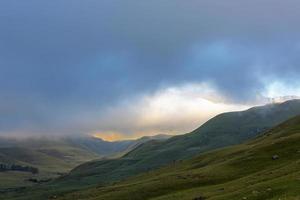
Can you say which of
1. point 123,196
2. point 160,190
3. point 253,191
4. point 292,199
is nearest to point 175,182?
point 160,190

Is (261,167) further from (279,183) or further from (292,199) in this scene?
(292,199)

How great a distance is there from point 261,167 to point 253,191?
88.3ft

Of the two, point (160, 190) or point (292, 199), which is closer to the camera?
point (292, 199)

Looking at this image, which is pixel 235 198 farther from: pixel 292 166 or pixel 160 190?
pixel 160 190

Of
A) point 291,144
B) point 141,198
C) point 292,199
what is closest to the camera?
point 292,199

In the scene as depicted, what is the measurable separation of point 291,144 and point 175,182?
21370 millimetres

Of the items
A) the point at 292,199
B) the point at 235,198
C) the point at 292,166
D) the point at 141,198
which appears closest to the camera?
the point at 292,199

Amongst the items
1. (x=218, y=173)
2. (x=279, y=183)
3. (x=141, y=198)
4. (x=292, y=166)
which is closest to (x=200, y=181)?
(x=218, y=173)

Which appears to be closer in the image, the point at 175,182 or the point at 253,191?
the point at 253,191

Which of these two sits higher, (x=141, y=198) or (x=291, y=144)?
(x=291, y=144)

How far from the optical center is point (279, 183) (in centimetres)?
4966

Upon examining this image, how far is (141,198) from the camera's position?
242ft

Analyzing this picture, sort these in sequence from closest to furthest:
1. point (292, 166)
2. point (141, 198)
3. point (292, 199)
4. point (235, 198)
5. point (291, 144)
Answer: point (292, 199) → point (235, 198) → point (292, 166) → point (141, 198) → point (291, 144)

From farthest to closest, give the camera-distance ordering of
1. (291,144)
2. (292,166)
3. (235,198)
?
1. (291,144)
2. (292,166)
3. (235,198)
